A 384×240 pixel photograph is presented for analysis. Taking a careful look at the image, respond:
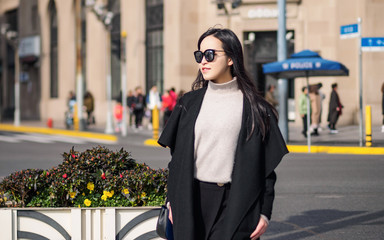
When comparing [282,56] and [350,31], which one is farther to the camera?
[282,56]

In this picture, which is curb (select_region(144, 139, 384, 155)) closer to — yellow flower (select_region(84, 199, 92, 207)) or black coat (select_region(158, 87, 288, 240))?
yellow flower (select_region(84, 199, 92, 207))

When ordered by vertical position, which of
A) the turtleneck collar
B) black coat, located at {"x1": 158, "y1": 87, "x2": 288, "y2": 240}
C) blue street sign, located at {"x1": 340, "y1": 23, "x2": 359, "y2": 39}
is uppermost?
blue street sign, located at {"x1": 340, "y1": 23, "x2": 359, "y2": 39}

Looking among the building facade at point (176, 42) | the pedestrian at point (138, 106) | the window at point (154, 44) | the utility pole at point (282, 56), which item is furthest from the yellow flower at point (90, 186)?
the window at point (154, 44)

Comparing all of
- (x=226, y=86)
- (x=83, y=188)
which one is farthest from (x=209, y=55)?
(x=83, y=188)

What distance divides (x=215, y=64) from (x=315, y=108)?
2060 cm

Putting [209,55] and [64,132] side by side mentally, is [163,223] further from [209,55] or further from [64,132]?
[64,132]

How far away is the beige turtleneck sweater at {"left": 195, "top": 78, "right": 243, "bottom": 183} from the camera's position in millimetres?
3658

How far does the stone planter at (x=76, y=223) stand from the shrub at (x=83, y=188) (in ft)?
0.68

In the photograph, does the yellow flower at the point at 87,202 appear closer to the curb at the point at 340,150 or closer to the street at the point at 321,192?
the street at the point at 321,192

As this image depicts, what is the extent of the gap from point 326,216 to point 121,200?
4070 millimetres

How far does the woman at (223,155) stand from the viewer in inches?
142

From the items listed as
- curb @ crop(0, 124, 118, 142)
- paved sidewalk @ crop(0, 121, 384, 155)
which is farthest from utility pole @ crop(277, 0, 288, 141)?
curb @ crop(0, 124, 118, 142)

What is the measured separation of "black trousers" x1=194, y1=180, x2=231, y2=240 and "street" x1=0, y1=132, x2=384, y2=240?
3.94 m

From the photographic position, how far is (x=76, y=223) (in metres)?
5.23
